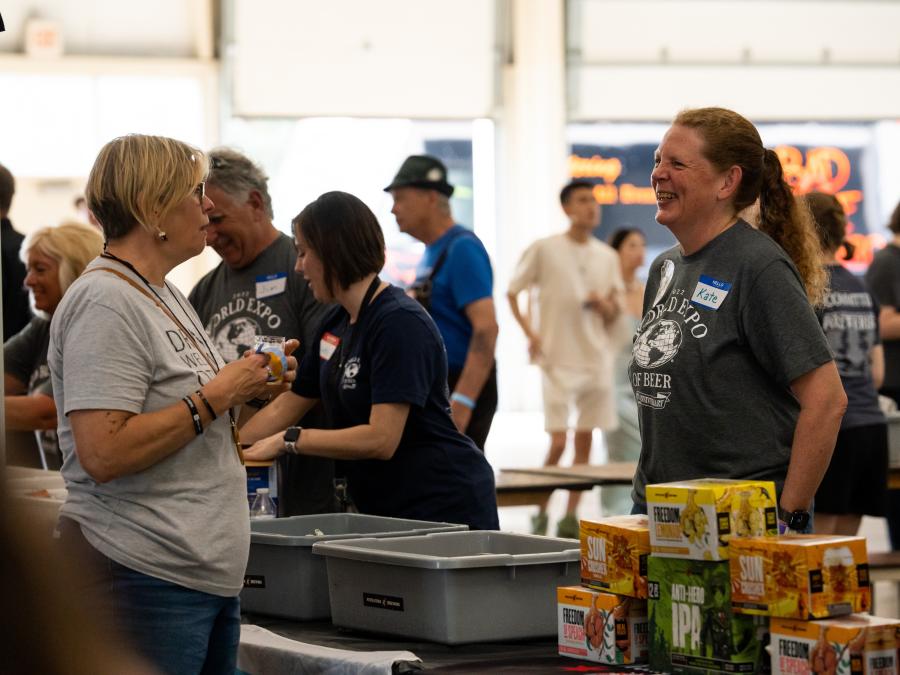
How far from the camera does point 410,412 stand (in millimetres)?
2553

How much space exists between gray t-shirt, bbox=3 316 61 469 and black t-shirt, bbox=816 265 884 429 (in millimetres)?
2242

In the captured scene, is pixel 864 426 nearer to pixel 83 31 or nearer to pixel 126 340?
pixel 126 340

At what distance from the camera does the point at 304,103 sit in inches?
435

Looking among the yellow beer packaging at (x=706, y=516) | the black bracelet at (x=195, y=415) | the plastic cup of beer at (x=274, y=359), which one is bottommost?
the yellow beer packaging at (x=706, y=516)

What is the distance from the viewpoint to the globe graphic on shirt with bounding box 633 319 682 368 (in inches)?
82.3

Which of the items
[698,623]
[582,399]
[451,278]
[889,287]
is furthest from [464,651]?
[582,399]

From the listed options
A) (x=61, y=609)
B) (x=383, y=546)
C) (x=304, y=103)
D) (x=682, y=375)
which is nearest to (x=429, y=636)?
(x=383, y=546)

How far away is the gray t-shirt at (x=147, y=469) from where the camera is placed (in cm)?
178

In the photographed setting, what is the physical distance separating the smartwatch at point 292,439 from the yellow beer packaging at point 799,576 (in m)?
1.10

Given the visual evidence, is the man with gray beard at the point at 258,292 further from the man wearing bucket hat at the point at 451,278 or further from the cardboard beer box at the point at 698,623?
the cardboard beer box at the point at 698,623

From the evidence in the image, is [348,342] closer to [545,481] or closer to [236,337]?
[236,337]

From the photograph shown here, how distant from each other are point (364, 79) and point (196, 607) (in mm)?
9653

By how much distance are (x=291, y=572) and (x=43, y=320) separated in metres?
1.52

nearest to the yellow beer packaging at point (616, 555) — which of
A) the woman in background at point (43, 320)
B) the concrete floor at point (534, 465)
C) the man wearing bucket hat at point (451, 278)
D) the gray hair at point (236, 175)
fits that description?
the gray hair at point (236, 175)
